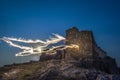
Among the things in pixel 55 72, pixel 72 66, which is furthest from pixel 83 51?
pixel 55 72

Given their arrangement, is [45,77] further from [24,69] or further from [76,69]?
[24,69]

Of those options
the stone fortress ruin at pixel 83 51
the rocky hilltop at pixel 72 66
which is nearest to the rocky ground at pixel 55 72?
the rocky hilltop at pixel 72 66

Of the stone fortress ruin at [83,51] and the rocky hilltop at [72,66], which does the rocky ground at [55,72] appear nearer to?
the rocky hilltop at [72,66]

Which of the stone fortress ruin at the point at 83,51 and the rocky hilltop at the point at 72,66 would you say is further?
the stone fortress ruin at the point at 83,51

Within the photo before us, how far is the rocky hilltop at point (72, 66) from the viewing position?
55.4 metres

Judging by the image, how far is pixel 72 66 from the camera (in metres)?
59.0

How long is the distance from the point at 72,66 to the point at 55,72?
465 cm

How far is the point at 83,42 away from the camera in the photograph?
6806cm

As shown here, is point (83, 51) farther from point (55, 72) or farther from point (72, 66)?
point (55, 72)

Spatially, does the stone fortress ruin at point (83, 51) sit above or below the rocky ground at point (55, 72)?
above

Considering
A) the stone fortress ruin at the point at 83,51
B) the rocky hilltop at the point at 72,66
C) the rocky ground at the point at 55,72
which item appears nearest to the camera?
the rocky ground at the point at 55,72

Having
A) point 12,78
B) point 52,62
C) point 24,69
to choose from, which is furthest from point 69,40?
point 12,78

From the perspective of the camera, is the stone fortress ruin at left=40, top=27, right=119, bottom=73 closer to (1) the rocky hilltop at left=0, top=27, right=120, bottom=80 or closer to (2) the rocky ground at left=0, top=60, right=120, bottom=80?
(1) the rocky hilltop at left=0, top=27, right=120, bottom=80

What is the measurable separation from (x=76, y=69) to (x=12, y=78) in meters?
15.1
